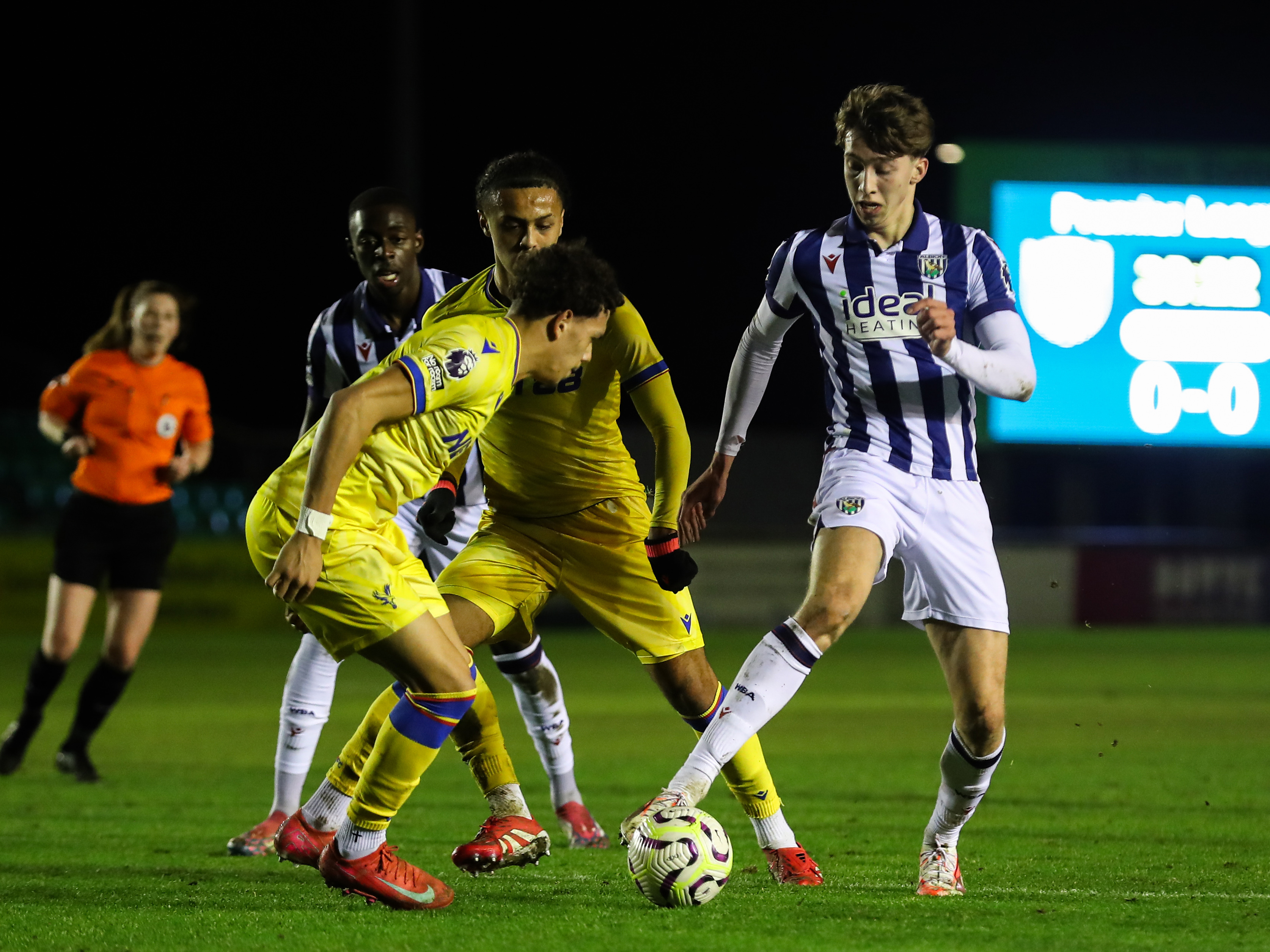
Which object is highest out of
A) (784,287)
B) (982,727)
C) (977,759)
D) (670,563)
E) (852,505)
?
(784,287)

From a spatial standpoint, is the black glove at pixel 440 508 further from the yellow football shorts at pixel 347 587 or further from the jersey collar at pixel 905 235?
the jersey collar at pixel 905 235

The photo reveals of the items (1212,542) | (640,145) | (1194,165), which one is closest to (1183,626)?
(1212,542)

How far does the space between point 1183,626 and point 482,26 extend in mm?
15157

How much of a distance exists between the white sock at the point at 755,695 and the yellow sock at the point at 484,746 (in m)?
0.86

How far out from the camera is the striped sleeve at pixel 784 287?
4.49m

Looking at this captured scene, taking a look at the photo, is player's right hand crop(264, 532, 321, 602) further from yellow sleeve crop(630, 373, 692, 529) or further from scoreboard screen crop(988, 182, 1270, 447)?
scoreboard screen crop(988, 182, 1270, 447)

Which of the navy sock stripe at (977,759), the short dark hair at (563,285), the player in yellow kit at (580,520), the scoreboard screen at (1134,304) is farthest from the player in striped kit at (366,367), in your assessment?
the scoreboard screen at (1134,304)

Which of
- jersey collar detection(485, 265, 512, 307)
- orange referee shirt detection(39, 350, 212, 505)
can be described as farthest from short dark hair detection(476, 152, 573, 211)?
orange referee shirt detection(39, 350, 212, 505)

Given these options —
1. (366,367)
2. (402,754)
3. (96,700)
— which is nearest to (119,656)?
(96,700)

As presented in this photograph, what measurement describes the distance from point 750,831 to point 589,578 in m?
1.52

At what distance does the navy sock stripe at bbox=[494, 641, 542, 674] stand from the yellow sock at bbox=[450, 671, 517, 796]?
554 millimetres

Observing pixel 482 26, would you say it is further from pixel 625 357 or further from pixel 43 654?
pixel 625 357

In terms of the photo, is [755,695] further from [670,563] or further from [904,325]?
[904,325]

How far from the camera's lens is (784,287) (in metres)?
4.51
